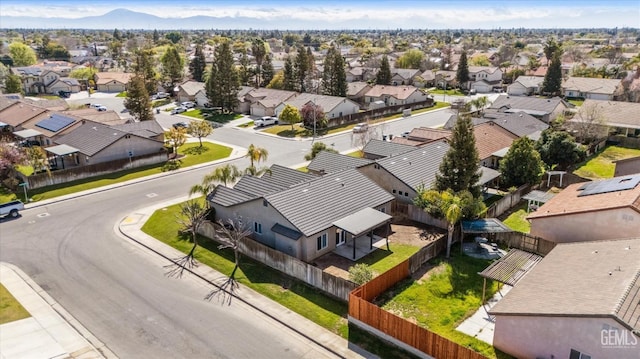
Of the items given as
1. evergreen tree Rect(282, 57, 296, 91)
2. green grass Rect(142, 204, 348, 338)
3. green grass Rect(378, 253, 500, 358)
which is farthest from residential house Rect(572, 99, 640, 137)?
evergreen tree Rect(282, 57, 296, 91)

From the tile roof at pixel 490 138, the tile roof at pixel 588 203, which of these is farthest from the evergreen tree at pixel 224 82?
the tile roof at pixel 588 203

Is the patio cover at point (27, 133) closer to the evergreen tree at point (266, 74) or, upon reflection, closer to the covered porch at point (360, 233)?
the covered porch at point (360, 233)

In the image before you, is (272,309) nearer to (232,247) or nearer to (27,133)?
(232,247)

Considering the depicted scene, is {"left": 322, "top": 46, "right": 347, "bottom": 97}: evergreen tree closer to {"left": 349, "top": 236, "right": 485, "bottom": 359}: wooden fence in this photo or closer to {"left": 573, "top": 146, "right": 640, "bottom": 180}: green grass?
{"left": 573, "top": 146, "right": 640, "bottom": 180}: green grass

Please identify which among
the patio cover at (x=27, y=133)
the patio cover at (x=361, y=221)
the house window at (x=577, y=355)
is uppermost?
the patio cover at (x=27, y=133)

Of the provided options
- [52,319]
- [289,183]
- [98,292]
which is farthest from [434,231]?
[52,319]

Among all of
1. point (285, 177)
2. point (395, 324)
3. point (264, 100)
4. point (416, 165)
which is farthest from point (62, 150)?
point (395, 324)
